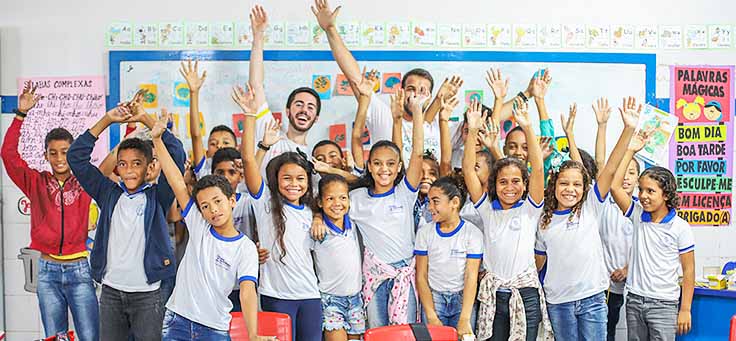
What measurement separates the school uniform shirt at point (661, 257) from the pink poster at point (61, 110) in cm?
285

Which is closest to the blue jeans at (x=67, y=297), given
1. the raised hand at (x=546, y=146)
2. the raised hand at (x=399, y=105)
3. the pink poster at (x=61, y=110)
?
the pink poster at (x=61, y=110)

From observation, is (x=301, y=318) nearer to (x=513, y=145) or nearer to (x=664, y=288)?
(x=513, y=145)

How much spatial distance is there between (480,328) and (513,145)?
1030mm

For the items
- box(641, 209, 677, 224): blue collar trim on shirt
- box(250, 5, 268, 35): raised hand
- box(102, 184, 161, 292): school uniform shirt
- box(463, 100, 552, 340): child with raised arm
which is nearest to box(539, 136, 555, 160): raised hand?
box(463, 100, 552, 340): child with raised arm

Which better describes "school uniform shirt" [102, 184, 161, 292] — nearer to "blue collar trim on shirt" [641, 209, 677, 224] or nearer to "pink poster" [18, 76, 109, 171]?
"pink poster" [18, 76, 109, 171]

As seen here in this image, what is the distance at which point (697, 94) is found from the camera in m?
4.01

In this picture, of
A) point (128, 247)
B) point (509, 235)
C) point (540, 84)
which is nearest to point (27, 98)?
point (128, 247)

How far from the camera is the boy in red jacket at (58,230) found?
142 inches

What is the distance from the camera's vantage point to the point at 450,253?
3188 mm

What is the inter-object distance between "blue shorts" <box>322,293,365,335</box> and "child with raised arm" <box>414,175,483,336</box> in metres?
0.30

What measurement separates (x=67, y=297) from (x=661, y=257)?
2.96 metres

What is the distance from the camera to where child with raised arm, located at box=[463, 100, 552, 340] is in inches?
125

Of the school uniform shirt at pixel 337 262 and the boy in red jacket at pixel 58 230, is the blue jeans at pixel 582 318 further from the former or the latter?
the boy in red jacket at pixel 58 230

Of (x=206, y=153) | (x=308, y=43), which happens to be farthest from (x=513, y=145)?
(x=206, y=153)
